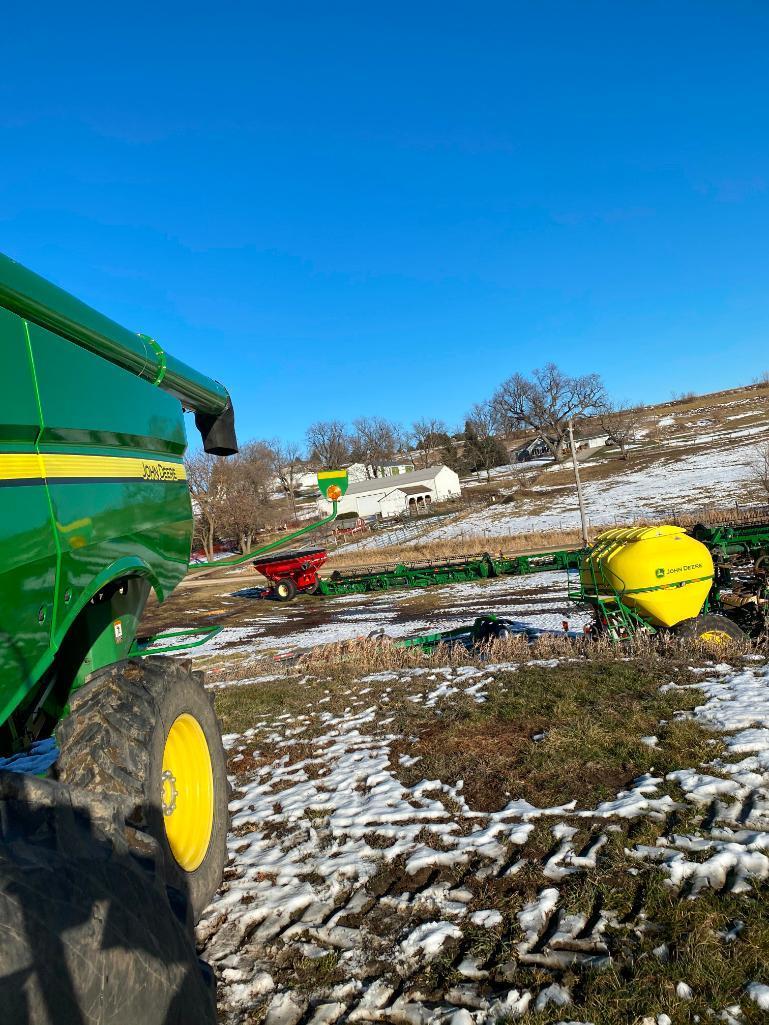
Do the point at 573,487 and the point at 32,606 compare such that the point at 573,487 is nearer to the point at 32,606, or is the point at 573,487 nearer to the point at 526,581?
the point at 526,581

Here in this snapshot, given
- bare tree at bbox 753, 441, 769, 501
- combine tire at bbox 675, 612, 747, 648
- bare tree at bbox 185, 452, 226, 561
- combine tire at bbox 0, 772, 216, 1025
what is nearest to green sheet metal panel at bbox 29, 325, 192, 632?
combine tire at bbox 0, 772, 216, 1025

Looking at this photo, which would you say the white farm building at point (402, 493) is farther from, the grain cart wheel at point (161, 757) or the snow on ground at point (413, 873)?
the grain cart wheel at point (161, 757)

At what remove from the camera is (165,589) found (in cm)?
377

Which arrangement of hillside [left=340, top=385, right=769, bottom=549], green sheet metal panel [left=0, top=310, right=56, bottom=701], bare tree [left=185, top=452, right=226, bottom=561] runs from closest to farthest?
1. green sheet metal panel [left=0, top=310, right=56, bottom=701]
2. hillside [left=340, top=385, right=769, bottom=549]
3. bare tree [left=185, top=452, right=226, bottom=561]

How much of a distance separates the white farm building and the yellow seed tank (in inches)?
2187

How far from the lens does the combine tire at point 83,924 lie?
150 cm

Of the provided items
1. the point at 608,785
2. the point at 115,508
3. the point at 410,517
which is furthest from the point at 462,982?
the point at 410,517

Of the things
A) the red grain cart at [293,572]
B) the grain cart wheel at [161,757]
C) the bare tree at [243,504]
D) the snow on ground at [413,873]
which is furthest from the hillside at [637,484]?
the grain cart wheel at [161,757]

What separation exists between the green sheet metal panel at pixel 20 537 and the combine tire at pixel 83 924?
49 cm

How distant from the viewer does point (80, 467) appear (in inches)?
107

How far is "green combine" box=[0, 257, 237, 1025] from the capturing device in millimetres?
2230

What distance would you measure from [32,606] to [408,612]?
1947 cm

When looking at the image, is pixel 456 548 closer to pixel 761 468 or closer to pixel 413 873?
pixel 761 468

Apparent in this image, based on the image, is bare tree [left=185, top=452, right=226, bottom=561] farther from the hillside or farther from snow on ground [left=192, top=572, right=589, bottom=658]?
snow on ground [left=192, top=572, right=589, bottom=658]
